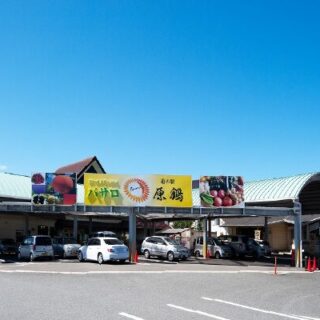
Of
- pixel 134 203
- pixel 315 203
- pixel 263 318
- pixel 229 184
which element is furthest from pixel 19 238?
pixel 263 318

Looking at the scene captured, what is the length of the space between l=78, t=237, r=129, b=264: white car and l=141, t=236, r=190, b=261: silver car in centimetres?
448

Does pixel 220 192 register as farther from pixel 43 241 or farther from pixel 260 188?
pixel 43 241

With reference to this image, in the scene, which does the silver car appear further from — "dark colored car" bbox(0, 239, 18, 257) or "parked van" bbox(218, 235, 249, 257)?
"dark colored car" bbox(0, 239, 18, 257)

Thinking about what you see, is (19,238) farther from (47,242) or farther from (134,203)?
(134,203)

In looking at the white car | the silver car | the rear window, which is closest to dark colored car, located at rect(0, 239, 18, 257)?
the rear window

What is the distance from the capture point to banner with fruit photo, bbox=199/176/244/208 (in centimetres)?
3434

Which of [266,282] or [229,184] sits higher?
[229,184]

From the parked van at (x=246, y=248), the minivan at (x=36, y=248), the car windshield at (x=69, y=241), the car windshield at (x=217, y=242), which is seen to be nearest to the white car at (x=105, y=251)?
the minivan at (x=36, y=248)

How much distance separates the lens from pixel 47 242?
33.5m

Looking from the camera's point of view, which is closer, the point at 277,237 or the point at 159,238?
the point at 159,238

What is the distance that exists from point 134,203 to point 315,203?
1529 cm

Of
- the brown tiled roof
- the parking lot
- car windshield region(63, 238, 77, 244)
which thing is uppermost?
the brown tiled roof

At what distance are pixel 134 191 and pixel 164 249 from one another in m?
4.61

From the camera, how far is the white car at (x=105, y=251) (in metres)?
30.2
